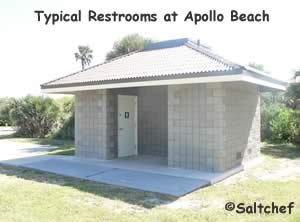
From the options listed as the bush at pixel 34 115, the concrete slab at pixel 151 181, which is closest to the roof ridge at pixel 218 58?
the concrete slab at pixel 151 181

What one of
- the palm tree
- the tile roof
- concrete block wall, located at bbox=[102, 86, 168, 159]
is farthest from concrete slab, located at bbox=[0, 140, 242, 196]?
the palm tree

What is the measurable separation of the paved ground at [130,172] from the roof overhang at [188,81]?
8.81ft

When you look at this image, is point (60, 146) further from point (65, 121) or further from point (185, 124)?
point (185, 124)

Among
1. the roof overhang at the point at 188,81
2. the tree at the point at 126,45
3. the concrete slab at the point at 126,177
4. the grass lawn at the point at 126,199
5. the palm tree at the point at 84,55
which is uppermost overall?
the palm tree at the point at 84,55

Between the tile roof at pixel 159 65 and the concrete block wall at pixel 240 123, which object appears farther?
the concrete block wall at pixel 240 123

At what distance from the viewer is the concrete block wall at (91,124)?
11766 millimetres

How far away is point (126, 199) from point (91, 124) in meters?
5.89

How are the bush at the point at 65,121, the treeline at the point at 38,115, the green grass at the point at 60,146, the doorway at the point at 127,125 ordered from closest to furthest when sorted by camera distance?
the doorway at the point at 127,125, the green grass at the point at 60,146, the bush at the point at 65,121, the treeline at the point at 38,115

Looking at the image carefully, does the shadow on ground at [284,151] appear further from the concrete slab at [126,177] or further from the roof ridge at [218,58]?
the concrete slab at [126,177]

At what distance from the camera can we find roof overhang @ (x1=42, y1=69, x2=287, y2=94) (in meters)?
8.12

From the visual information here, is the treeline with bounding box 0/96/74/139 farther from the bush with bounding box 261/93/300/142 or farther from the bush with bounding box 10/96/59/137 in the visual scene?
the bush with bounding box 261/93/300/142

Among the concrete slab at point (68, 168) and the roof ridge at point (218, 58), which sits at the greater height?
the roof ridge at point (218, 58)

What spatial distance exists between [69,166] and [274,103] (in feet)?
46.8

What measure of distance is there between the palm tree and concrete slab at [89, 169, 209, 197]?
167 ft
